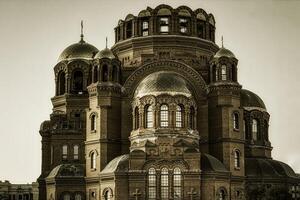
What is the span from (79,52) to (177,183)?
19938mm

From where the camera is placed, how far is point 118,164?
57.7m

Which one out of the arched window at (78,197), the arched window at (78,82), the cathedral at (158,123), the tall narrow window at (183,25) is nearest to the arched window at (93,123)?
the cathedral at (158,123)

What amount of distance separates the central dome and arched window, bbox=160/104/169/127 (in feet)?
3.76

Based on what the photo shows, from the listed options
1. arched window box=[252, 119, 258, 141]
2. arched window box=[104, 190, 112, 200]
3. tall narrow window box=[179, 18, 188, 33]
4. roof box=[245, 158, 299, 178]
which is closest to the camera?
arched window box=[104, 190, 112, 200]

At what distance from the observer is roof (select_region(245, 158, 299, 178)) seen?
65.2 metres

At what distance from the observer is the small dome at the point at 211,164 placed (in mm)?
57719

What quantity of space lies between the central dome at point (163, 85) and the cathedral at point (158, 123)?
0.08m

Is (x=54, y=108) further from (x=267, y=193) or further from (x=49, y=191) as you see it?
(x=267, y=193)

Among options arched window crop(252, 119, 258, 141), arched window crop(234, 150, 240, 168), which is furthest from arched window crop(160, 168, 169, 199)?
arched window crop(252, 119, 258, 141)

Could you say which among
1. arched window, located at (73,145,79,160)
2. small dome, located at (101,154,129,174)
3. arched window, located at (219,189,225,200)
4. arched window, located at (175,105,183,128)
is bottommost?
arched window, located at (219,189,225,200)

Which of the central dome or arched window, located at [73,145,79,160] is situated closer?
the central dome

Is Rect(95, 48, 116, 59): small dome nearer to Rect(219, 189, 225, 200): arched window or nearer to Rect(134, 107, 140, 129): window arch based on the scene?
Rect(134, 107, 140, 129): window arch

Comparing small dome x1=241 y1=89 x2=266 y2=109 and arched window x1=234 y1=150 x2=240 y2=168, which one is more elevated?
small dome x1=241 y1=89 x2=266 y2=109

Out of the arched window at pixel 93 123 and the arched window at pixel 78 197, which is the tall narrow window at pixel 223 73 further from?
the arched window at pixel 78 197
